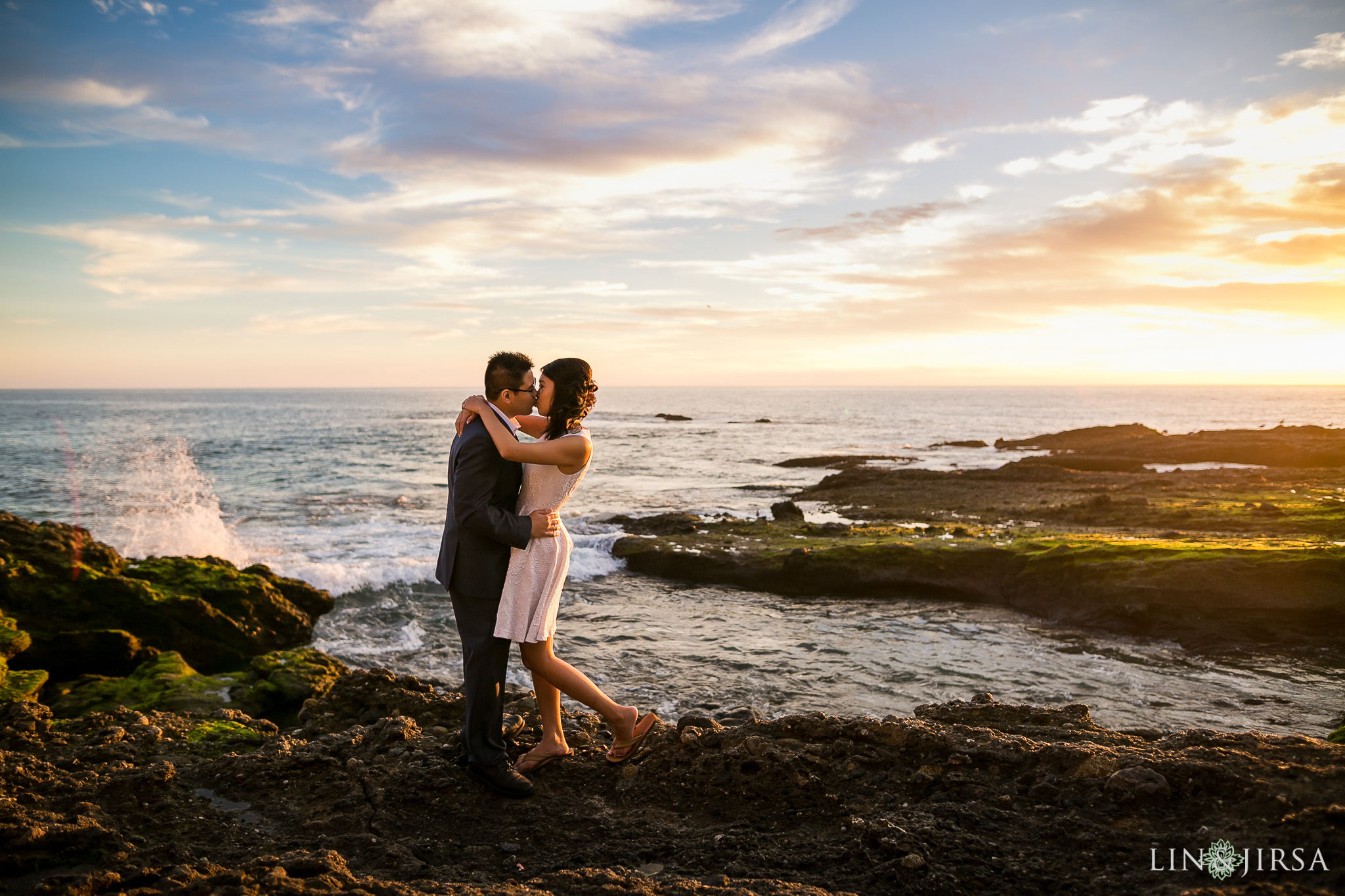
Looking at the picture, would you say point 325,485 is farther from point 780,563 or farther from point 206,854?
point 206,854

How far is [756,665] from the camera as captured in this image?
920 centimetres

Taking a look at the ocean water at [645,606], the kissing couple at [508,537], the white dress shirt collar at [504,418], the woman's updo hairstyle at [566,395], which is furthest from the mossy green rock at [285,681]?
the woman's updo hairstyle at [566,395]

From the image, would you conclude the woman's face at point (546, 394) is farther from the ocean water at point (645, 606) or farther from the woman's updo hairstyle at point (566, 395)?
the ocean water at point (645, 606)

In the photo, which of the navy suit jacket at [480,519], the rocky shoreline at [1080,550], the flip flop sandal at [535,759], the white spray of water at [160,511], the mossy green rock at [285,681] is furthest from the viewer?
the white spray of water at [160,511]

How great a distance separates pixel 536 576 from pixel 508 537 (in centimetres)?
34

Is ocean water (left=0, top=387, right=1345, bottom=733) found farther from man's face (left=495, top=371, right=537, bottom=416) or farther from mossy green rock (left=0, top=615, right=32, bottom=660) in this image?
man's face (left=495, top=371, right=537, bottom=416)

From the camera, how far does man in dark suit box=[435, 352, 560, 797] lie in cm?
446

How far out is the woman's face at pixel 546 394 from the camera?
457 cm

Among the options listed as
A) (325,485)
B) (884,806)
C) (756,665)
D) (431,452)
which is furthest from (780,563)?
(431,452)

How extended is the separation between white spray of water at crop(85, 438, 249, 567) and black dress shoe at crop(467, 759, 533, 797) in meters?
14.6

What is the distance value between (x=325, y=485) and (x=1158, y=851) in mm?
32553

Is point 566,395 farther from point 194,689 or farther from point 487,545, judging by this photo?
point 194,689

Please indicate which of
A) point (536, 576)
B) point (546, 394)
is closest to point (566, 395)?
point (546, 394)

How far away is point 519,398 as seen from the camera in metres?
4.62
